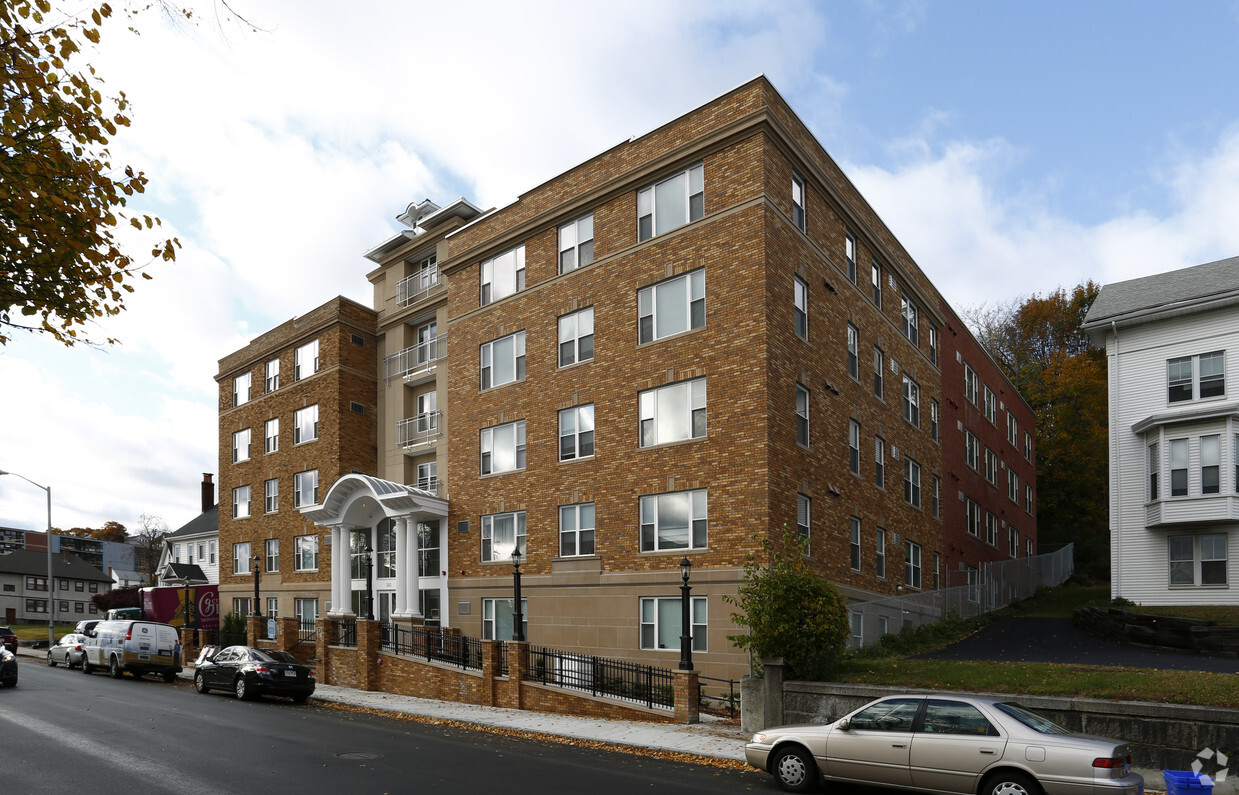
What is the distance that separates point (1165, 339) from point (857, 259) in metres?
12.4

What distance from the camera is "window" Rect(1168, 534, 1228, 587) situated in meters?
31.8

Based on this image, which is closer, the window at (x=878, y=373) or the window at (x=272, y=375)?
the window at (x=878, y=373)

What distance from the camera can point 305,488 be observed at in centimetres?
4047

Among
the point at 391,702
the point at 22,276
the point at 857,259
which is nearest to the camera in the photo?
the point at 22,276

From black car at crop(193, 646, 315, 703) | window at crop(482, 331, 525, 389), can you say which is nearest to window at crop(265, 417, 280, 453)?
window at crop(482, 331, 525, 389)

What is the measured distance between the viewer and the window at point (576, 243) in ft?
94.1

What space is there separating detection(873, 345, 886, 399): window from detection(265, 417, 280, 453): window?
1076 inches

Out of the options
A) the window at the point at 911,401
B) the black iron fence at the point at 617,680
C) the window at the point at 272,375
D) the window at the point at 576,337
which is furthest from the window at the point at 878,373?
the window at the point at 272,375

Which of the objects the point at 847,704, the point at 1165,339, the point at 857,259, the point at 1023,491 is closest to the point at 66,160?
the point at 847,704

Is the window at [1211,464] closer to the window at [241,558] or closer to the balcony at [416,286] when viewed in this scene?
the balcony at [416,286]

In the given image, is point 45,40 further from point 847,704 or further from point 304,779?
point 847,704

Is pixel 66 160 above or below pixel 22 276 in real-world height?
above

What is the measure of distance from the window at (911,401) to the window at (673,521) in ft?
43.4

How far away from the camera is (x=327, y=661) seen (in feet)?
98.0
